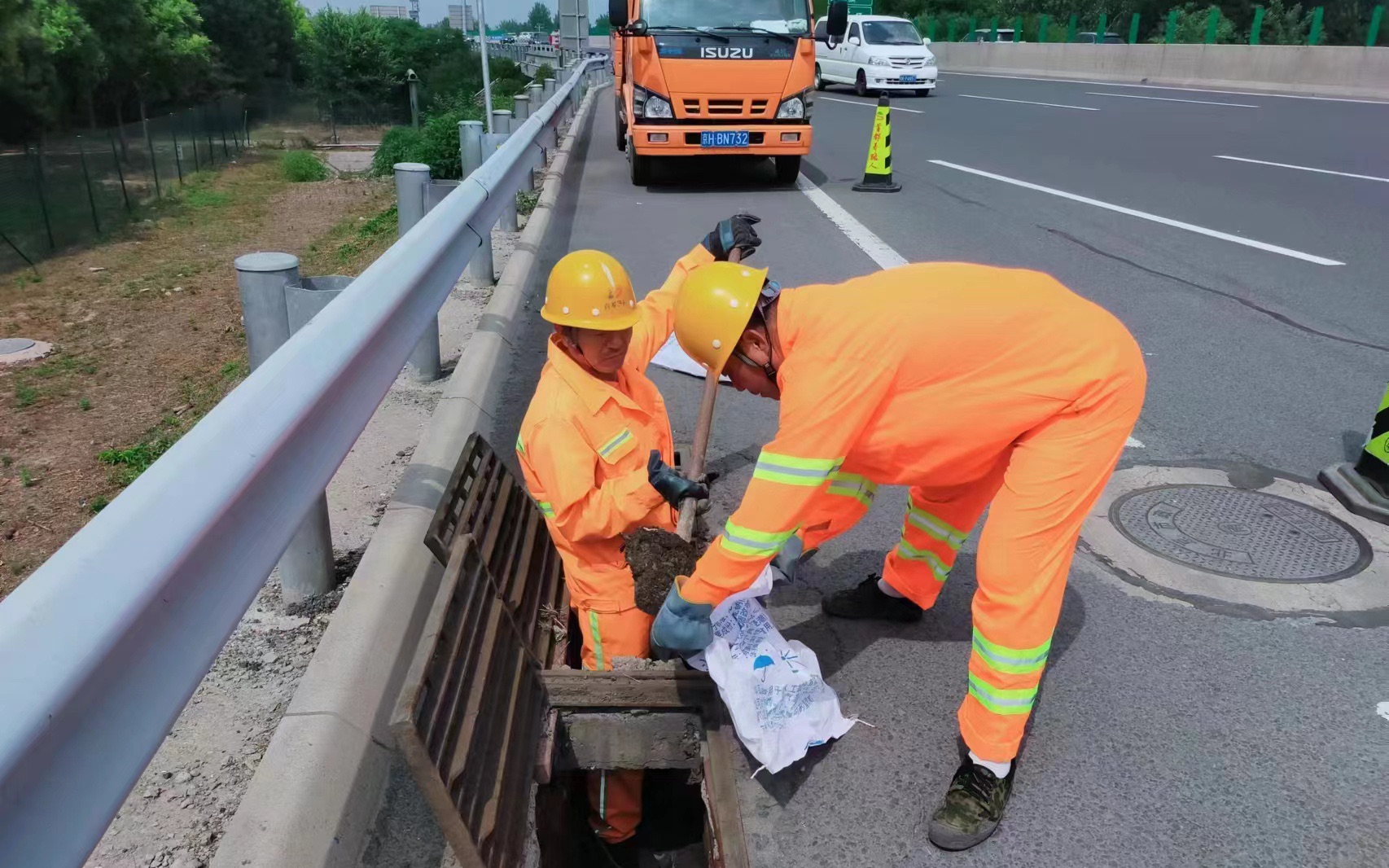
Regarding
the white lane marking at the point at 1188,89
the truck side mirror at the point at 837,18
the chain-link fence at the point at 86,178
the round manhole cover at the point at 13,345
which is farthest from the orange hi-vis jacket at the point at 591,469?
the white lane marking at the point at 1188,89

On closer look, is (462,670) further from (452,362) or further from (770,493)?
(452,362)

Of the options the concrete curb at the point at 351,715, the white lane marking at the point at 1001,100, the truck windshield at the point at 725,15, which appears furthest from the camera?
the white lane marking at the point at 1001,100

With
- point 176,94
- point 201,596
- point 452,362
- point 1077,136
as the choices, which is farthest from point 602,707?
point 176,94

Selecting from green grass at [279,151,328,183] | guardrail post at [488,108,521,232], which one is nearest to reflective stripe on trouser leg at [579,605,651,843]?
guardrail post at [488,108,521,232]

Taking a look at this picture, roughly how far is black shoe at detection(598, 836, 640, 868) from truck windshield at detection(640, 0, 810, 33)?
32.4 feet

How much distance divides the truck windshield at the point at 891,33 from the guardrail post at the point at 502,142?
1846 centimetres

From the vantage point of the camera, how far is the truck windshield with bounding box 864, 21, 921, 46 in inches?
1014

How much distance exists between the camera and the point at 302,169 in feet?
73.9

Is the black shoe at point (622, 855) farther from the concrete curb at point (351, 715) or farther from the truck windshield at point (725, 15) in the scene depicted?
the truck windshield at point (725, 15)

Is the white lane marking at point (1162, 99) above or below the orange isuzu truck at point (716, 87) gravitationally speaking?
below

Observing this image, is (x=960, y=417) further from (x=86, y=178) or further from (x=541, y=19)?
(x=541, y=19)

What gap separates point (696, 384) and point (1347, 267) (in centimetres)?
532

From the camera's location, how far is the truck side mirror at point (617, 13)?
11.5m

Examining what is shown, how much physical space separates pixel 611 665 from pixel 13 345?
358 inches
